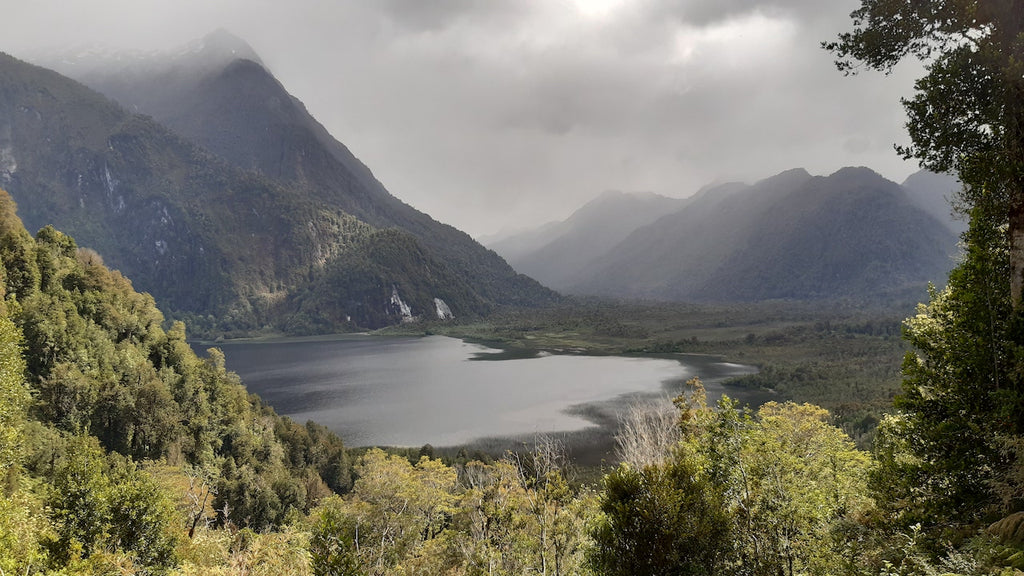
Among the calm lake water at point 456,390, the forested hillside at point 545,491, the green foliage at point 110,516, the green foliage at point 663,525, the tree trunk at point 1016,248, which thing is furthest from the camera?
the calm lake water at point 456,390

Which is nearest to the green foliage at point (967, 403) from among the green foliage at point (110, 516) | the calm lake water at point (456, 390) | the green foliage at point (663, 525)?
the green foliage at point (663, 525)

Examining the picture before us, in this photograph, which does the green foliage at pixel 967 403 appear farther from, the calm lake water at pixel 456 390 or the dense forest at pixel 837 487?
the calm lake water at pixel 456 390

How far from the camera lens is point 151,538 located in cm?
1912

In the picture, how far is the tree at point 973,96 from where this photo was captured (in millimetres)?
9367

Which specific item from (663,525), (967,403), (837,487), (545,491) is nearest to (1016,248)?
(967,403)

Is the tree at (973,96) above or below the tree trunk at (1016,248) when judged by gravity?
above

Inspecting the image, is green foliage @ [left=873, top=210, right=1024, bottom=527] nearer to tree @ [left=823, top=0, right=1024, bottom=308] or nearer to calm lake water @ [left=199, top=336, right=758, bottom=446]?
tree @ [left=823, top=0, right=1024, bottom=308]

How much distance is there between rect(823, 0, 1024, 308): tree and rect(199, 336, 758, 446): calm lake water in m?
55.2

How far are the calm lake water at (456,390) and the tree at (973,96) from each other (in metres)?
55.2

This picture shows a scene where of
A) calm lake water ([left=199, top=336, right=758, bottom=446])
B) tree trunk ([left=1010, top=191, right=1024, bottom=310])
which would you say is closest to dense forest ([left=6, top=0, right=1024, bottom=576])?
tree trunk ([left=1010, top=191, right=1024, bottom=310])

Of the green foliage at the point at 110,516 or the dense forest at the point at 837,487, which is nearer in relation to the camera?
the dense forest at the point at 837,487

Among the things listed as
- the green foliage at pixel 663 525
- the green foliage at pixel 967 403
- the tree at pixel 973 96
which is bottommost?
the green foliage at pixel 663 525

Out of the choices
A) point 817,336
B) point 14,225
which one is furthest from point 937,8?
point 817,336

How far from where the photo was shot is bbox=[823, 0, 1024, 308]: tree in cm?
937
